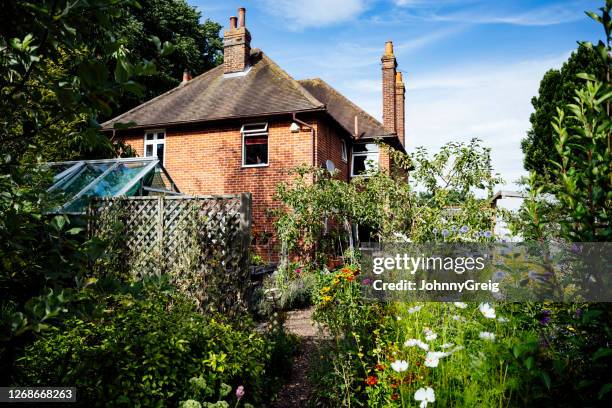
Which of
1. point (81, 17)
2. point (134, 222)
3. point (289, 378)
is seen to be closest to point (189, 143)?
point (134, 222)

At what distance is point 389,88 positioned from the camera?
19.4 metres

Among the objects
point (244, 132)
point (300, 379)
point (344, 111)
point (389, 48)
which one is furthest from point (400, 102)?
point (300, 379)

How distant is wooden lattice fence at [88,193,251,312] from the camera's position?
6477mm

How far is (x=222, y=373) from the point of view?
3.55 meters

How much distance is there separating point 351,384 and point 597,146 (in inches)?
101

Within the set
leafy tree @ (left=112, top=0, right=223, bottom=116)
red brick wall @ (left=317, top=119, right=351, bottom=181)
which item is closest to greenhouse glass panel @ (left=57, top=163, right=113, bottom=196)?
red brick wall @ (left=317, top=119, right=351, bottom=181)

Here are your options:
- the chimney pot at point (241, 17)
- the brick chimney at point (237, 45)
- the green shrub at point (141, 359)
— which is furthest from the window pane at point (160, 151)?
the green shrub at point (141, 359)

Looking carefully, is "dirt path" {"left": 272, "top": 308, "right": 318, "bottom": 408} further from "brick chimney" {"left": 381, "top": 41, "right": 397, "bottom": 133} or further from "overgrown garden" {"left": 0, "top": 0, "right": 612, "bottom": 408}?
"brick chimney" {"left": 381, "top": 41, "right": 397, "bottom": 133}

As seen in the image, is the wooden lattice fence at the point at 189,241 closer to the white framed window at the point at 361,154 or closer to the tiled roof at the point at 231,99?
the tiled roof at the point at 231,99

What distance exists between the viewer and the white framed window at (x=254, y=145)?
15102mm

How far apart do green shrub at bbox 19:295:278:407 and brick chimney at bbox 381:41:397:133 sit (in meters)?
16.5

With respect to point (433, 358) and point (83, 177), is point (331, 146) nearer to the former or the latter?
point (83, 177)

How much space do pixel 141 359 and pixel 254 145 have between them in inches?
488

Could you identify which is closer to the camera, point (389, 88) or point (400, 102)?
point (389, 88)
